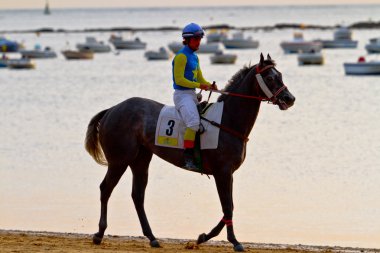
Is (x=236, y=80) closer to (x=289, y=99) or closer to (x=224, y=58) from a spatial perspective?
(x=289, y=99)

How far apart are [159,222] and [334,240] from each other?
3.33m

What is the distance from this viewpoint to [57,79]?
73000 millimetres

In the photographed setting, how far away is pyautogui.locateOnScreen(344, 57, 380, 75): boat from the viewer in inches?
2584

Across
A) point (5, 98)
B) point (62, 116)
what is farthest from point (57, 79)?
point (62, 116)

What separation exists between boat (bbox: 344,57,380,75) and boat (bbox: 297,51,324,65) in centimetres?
1495

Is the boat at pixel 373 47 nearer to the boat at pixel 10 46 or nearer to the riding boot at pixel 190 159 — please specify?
the boat at pixel 10 46

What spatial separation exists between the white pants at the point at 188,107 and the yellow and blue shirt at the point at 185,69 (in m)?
0.09

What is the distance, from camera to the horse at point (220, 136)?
531 inches

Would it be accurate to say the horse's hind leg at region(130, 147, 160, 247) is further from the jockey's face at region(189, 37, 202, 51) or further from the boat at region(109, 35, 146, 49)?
the boat at region(109, 35, 146, 49)

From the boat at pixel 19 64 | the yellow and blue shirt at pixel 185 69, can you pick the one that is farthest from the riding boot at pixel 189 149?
the boat at pixel 19 64

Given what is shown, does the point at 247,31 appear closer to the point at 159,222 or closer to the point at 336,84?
the point at 336,84

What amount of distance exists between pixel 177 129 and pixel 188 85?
0.64 meters

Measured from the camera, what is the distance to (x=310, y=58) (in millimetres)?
83312

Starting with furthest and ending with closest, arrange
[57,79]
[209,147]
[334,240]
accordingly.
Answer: [57,79], [334,240], [209,147]
